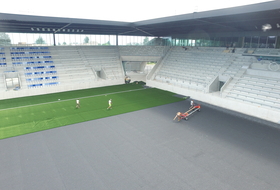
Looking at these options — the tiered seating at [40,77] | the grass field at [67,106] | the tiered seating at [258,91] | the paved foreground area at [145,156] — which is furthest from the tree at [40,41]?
the tiered seating at [258,91]

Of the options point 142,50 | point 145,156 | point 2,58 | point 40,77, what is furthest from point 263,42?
point 2,58

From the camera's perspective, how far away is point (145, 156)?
10.2 m

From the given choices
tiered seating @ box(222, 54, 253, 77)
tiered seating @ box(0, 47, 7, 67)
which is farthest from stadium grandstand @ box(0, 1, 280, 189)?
tiered seating @ box(222, 54, 253, 77)

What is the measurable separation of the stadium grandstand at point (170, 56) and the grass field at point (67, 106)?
185 cm

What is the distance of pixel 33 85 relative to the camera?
2423cm

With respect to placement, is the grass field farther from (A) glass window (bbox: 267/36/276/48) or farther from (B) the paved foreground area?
(A) glass window (bbox: 267/36/276/48)

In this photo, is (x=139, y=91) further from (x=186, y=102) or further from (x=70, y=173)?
(x=70, y=173)

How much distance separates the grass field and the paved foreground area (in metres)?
1.50

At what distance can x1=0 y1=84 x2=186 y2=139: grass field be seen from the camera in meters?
14.3

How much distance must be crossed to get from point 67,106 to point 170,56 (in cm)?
1962

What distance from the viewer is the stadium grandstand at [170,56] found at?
18234 millimetres

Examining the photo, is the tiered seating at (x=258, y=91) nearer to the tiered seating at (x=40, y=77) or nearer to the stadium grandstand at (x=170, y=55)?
the stadium grandstand at (x=170, y=55)

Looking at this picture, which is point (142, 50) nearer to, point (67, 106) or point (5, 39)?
point (67, 106)

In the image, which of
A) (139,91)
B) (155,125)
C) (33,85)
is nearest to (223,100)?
(155,125)
